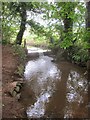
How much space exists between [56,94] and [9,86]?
4.80 ft

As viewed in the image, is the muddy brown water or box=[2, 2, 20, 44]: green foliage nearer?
the muddy brown water

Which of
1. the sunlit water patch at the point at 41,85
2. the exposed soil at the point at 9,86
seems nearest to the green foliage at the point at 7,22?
the exposed soil at the point at 9,86

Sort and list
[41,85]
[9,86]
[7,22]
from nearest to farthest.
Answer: [9,86], [41,85], [7,22]

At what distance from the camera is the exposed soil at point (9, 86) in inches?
181

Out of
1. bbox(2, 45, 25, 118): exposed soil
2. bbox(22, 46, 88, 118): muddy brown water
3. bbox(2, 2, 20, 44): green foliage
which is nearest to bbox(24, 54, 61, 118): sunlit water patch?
bbox(22, 46, 88, 118): muddy brown water

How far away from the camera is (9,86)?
6.26 meters

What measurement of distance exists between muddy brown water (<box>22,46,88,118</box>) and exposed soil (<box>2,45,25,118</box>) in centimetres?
35

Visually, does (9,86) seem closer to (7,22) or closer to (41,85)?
(41,85)

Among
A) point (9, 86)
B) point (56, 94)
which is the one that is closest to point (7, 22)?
point (9, 86)

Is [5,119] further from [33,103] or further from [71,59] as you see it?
[71,59]

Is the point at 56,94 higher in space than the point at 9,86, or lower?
lower

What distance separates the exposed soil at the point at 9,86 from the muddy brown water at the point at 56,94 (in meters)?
0.35

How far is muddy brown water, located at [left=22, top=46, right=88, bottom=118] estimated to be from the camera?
5309 millimetres

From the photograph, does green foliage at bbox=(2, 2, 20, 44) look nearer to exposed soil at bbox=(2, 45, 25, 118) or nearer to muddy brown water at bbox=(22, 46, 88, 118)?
exposed soil at bbox=(2, 45, 25, 118)
